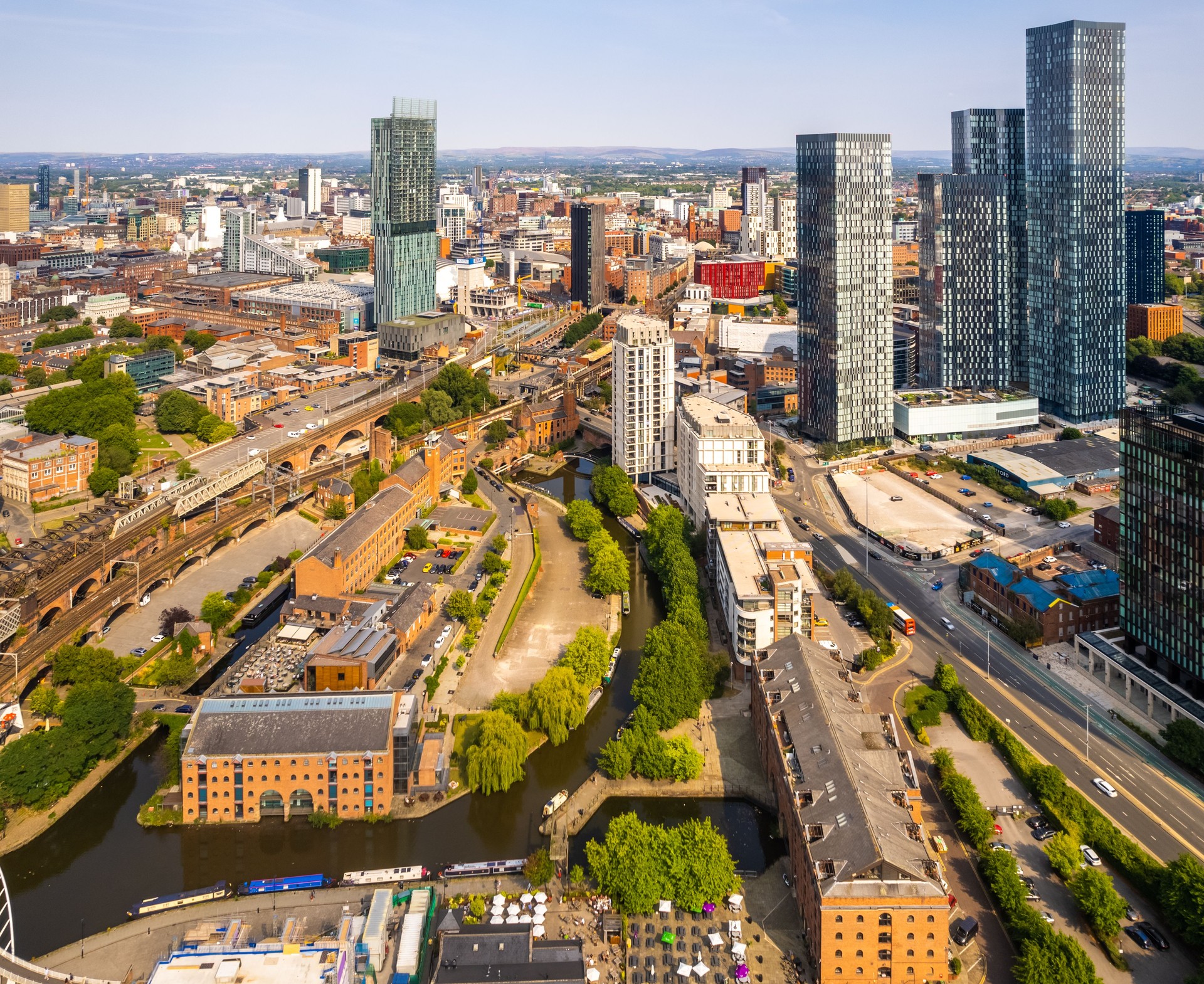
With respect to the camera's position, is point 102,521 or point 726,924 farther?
point 102,521

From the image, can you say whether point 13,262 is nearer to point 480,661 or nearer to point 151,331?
point 151,331

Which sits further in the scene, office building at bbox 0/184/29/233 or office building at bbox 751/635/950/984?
office building at bbox 0/184/29/233

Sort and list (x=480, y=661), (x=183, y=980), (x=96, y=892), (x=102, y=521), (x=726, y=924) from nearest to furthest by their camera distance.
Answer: (x=183, y=980), (x=726, y=924), (x=96, y=892), (x=480, y=661), (x=102, y=521)

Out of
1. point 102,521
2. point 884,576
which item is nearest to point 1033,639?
point 884,576

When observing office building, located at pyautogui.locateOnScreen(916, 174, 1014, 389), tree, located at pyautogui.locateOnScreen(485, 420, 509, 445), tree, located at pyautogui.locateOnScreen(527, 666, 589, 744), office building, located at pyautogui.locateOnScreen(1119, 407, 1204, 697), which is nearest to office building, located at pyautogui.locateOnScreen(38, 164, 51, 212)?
tree, located at pyautogui.locateOnScreen(485, 420, 509, 445)

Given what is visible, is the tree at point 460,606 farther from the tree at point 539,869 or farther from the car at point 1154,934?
the car at point 1154,934

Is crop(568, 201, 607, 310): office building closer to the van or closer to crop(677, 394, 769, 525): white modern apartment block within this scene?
crop(677, 394, 769, 525): white modern apartment block
